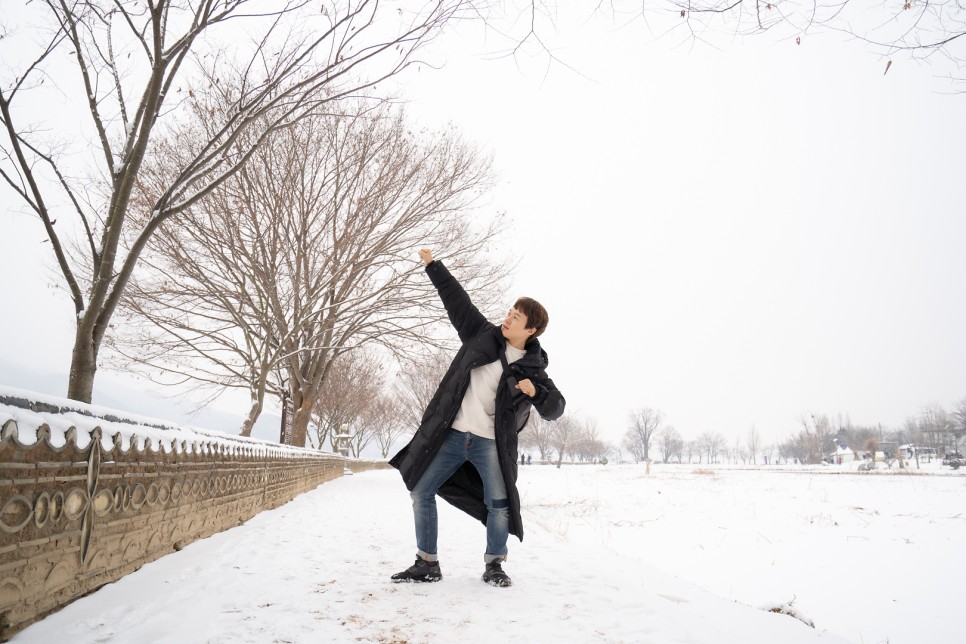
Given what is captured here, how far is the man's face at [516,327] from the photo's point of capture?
11.9 feet

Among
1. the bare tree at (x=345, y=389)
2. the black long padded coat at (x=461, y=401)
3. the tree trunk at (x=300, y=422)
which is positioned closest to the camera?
the black long padded coat at (x=461, y=401)

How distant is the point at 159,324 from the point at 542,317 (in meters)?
13.7

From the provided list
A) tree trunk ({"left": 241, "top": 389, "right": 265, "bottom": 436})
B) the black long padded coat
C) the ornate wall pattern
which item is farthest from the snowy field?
tree trunk ({"left": 241, "top": 389, "right": 265, "bottom": 436})

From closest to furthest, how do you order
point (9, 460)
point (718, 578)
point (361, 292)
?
point (9, 460), point (718, 578), point (361, 292)

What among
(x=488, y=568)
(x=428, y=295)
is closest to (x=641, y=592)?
(x=488, y=568)

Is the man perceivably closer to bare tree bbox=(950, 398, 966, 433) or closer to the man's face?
the man's face

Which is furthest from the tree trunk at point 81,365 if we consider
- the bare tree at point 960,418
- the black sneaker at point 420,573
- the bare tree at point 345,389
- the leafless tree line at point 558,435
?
the bare tree at point 960,418

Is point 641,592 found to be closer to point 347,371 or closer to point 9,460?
point 9,460

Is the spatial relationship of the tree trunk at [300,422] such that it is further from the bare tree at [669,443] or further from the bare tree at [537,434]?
the bare tree at [669,443]

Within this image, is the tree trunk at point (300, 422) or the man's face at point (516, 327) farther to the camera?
the tree trunk at point (300, 422)

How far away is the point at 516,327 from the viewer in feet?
11.9

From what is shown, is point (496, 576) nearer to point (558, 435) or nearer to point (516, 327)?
point (516, 327)

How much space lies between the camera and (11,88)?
5086 mm

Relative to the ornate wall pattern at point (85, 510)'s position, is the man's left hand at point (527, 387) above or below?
above
